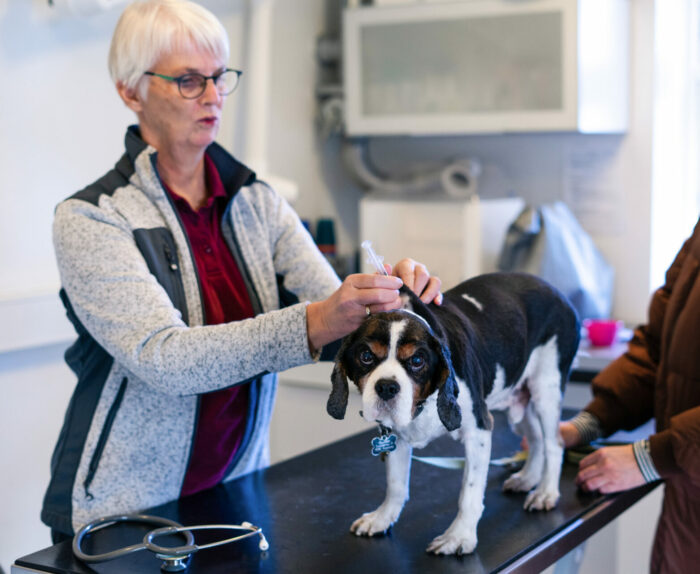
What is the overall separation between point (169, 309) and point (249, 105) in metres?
1.64

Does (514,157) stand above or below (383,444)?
above

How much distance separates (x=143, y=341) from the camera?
1.37m

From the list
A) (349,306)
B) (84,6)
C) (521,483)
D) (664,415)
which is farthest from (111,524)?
(84,6)

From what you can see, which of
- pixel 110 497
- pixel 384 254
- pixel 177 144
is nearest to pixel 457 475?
pixel 110 497

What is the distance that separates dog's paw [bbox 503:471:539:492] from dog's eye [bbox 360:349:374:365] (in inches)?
20.0

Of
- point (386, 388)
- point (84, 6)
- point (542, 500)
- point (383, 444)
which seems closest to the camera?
point (386, 388)

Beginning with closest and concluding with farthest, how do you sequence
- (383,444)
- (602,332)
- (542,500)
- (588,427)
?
1. (383,444)
2. (542,500)
3. (588,427)
4. (602,332)

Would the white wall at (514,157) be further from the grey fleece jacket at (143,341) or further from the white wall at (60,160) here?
the grey fleece jacket at (143,341)

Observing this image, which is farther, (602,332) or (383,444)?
(602,332)

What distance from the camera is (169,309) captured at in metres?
1.41

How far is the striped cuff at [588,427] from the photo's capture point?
68.7 inches

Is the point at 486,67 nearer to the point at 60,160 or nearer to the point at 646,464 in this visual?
the point at 60,160

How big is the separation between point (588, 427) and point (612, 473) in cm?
23

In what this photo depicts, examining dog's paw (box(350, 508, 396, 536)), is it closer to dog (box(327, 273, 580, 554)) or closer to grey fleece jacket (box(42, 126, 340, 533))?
dog (box(327, 273, 580, 554))
